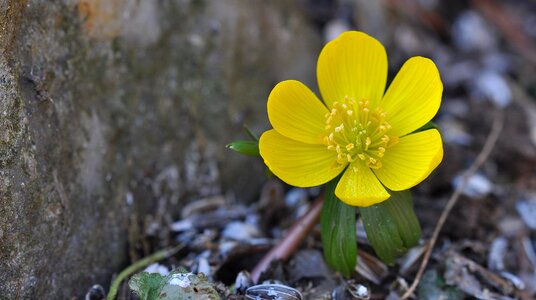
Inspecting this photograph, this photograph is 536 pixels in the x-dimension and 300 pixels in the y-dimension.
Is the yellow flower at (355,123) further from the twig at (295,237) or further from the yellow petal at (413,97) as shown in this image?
the twig at (295,237)


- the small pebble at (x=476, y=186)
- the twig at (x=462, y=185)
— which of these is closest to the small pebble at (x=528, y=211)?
the small pebble at (x=476, y=186)

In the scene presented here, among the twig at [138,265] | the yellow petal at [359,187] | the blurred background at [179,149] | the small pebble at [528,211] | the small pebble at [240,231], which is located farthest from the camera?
the small pebble at [528,211]

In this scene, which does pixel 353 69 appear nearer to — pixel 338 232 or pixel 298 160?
pixel 298 160

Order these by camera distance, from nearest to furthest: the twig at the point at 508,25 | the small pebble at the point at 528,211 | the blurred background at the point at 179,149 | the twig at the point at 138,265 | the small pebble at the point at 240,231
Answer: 1. the blurred background at the point at 179,149
2. the twig at the point at 138,265
3. the small pebble at the point at 240,231
4. the small pebble at the point at 528,211
5. the twig at the point at 508,25

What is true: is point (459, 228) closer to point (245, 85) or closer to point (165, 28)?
point (245, 85)

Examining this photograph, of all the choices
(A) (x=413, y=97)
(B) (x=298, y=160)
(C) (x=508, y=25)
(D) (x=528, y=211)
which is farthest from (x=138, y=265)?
(C) (x=508, y=25)

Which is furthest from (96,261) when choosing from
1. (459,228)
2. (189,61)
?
(459,228)

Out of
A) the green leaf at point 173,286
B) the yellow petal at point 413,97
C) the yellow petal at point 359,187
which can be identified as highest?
the yellow petal at point 413,97
